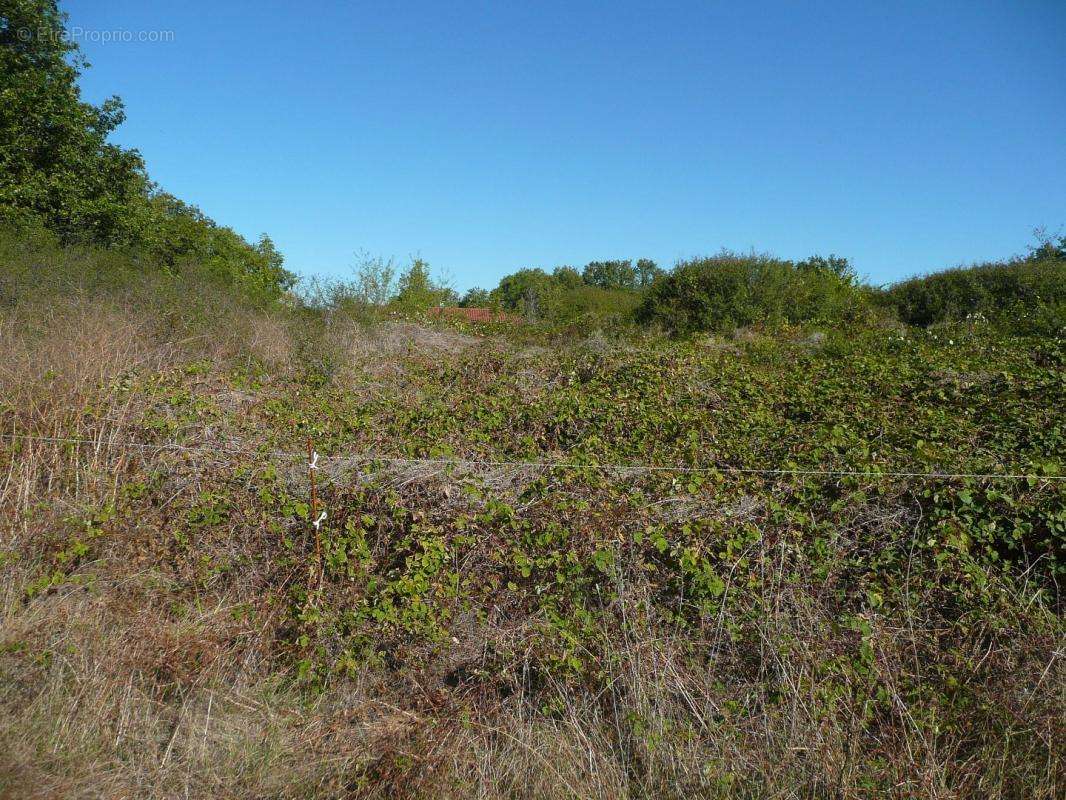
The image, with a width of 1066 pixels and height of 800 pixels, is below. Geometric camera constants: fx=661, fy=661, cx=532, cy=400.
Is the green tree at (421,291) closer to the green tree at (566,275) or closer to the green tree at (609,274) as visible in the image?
the green tree at (566,275)

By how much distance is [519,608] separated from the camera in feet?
Result: 12.3

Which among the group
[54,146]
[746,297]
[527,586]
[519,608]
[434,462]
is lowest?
[519,608]

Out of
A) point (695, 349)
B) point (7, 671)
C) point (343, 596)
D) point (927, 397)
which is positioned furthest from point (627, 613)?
point (695, 349)

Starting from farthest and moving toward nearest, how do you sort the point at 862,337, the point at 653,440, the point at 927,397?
the point at 862,337 → the point at 927,397 → the point at 653,440

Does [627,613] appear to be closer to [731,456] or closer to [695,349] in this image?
[731,456]

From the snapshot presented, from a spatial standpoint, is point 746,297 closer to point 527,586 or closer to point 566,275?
point 527,586

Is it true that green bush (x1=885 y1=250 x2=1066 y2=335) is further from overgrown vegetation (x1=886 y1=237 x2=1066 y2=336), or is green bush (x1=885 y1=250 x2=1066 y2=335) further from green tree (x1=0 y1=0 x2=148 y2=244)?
green tree (x1=0 y1=0 x2=148 y2=244)

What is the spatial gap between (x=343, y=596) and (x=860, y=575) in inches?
115

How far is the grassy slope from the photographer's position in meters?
2.82

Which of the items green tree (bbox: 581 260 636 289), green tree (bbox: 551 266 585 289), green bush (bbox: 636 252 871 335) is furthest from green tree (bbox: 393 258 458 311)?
green tree (bbox: 581 260 636 289)

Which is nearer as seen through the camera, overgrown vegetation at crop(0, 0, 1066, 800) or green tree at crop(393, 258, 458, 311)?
overgrown vegetation at crop(0, 0, 1066, 800)

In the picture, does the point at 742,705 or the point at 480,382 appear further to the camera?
the point at 480,382

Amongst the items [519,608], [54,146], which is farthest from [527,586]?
[54,146]

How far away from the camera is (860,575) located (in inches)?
140
